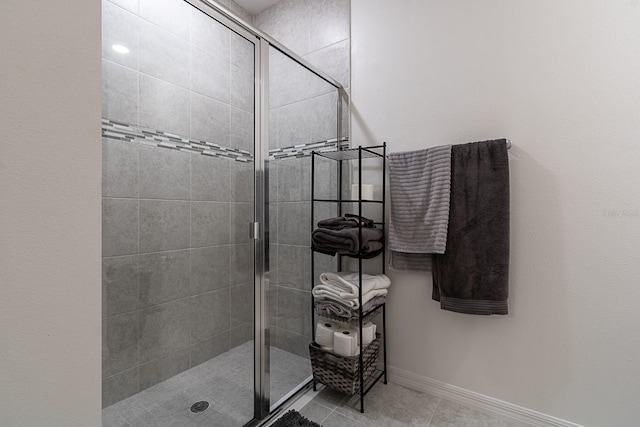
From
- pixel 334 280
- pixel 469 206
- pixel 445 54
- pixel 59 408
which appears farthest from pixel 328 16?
pixel 59 408

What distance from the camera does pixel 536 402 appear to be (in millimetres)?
1351

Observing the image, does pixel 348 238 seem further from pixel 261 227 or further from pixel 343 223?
pixel 261 227

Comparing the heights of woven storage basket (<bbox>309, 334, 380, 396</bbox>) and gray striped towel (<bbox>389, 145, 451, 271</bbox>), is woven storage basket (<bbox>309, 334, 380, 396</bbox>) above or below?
below

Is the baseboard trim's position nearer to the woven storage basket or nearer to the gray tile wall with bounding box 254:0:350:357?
the woven storage basket

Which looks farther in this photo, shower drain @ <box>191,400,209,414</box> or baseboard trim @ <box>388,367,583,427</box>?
baseboard trim @ <box>388,367,583,427</box>

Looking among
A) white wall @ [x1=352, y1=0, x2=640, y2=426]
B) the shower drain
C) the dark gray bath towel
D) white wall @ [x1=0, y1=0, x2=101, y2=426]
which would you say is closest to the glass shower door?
the shower drain

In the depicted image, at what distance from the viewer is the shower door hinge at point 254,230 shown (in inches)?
53.8

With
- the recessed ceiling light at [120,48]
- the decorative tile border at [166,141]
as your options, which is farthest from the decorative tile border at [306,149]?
the recessed ceiling light at [120,48]

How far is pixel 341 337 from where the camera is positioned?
1.46 metres

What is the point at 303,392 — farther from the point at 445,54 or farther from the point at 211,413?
the point at 445,54

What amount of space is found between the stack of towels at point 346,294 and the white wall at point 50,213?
104 centimetres

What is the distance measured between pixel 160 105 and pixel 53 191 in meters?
0.74

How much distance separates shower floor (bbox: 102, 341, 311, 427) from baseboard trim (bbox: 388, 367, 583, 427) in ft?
2.24

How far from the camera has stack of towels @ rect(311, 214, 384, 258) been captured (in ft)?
4.61
